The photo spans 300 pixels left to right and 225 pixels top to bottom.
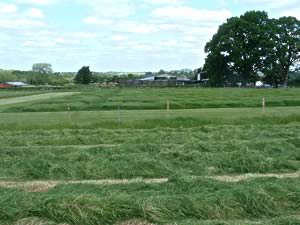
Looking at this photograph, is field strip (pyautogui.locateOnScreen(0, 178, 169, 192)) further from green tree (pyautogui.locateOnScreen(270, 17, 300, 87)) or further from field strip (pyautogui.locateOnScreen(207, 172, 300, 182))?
green tree (pyautogui.locateOnScreen(270, 17, 300, 87))

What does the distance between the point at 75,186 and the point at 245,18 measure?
99.0 meters

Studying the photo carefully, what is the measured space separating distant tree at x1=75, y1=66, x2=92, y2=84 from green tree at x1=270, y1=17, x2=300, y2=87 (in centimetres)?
6946

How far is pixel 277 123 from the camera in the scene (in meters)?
22.8

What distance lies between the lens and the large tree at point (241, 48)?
322ft

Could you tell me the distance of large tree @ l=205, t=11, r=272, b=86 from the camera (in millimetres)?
98250

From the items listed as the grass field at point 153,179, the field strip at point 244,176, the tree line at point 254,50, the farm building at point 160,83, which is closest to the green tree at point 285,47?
the tree line at point 254,50

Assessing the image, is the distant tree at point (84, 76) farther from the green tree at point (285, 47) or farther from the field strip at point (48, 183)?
the field strip at point (48, 183)

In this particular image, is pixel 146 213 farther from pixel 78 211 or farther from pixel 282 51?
pixel 282 51

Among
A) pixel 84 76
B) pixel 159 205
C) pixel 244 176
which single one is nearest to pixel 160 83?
pixel 84 76

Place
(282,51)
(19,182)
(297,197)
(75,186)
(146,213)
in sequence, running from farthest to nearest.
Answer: (282,51) < (19,182) < (75,186) < (297,197) < (146,213)

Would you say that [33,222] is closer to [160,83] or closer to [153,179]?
[153,179]

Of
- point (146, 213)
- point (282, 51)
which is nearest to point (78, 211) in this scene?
point (146, 213)

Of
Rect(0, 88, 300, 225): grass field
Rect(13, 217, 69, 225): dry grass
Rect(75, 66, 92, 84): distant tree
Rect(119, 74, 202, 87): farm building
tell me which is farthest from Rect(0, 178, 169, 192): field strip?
Rect(75, 66, 92, 84): distant tree

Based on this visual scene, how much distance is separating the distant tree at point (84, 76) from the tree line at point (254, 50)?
2338 inches
